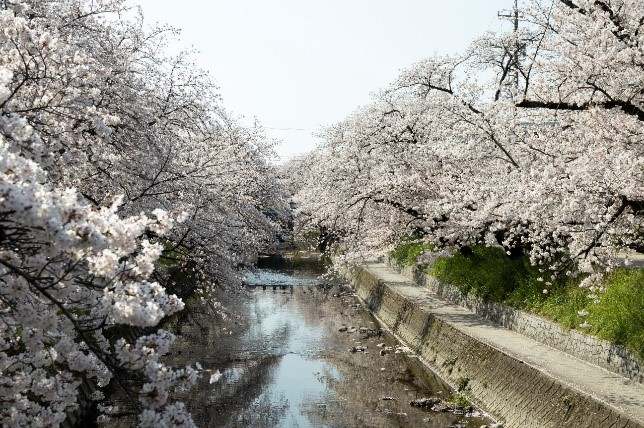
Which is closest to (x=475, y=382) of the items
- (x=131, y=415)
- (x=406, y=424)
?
(x=406, y=424)

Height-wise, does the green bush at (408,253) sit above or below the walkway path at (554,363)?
above

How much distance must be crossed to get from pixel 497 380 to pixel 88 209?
37.8ft

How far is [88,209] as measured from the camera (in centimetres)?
429

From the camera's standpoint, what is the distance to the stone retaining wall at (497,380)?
34.8 feet

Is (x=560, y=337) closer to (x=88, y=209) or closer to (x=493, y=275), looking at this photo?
(x=493, y=275)

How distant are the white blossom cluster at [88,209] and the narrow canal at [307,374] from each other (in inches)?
100

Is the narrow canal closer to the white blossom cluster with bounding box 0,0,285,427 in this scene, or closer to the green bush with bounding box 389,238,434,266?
the white blossom cluster with bounding box 0,0,285,427

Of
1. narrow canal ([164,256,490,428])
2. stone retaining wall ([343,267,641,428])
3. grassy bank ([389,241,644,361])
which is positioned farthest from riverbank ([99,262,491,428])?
grassy bank ([389,241,644,361])

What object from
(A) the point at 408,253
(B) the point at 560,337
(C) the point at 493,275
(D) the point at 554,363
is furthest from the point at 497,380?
(A) the point at 408,253

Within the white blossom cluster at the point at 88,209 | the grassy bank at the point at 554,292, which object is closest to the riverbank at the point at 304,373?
the white blossom cluster at the point at 88,209

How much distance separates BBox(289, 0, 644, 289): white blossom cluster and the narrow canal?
4.20 meters

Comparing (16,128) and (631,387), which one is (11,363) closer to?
(16,128)

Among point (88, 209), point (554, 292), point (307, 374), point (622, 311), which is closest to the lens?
point (88, 209)

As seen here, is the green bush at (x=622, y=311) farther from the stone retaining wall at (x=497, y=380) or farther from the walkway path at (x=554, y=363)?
the stone retaining wall at (x=497, y=380)
